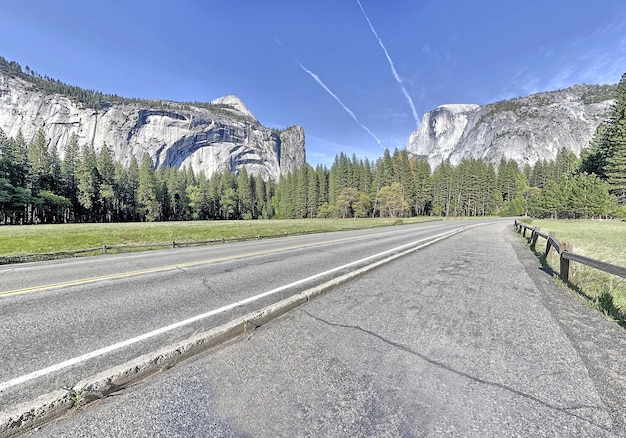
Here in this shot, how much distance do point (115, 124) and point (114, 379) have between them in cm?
20892

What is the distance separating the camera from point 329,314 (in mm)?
4547

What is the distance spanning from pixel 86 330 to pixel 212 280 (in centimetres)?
295

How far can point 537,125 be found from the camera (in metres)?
150

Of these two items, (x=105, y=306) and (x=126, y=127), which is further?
(x=126, y=127)

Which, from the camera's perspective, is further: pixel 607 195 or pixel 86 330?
pixel 607 195

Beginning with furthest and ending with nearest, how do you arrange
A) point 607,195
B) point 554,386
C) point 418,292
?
1. point 607,195
2. point 418,292
3. point 554,386

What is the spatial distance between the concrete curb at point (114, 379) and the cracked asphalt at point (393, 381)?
0.30 feet

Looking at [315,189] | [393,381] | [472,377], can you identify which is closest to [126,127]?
[315,189]

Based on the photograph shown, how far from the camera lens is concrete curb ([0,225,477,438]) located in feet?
6.48

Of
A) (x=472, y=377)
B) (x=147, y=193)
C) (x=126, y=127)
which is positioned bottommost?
(x=472, y=377)

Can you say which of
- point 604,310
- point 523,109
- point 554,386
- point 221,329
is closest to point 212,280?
point 221,329

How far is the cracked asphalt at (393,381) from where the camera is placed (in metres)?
2.11

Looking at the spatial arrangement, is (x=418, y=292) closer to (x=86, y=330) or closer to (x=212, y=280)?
(x=212, y=280)

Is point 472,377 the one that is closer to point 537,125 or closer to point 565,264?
point 565,264
